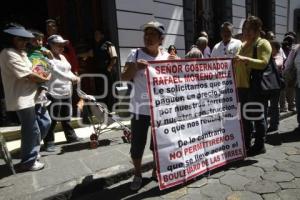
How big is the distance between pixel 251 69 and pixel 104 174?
252 cm

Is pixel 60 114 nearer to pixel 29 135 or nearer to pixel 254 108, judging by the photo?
pixel 29 135

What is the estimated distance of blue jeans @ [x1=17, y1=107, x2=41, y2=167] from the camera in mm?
4089

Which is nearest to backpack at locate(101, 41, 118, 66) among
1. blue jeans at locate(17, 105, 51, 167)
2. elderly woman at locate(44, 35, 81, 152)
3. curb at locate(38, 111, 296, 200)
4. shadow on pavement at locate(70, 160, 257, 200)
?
elderly woman at locate(44, 35, 81, 152)

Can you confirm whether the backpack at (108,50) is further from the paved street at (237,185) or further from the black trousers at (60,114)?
the paved street at (237,185)

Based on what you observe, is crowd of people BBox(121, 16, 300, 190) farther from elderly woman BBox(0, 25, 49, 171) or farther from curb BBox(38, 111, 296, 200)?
elderly woman BBox(0, 25, 49, 171)

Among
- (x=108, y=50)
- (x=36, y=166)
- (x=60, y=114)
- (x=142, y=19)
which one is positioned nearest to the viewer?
(x=36, y=166)

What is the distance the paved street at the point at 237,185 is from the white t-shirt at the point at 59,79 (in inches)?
74.3

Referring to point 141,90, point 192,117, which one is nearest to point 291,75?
point 192,117

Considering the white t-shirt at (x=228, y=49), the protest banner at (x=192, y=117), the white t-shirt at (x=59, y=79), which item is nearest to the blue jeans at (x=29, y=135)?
the white t-shirt at (x=59, y=79)

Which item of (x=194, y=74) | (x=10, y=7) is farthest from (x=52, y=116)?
(x=10, y=7)

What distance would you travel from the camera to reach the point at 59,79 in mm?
5102

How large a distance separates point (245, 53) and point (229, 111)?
89cm

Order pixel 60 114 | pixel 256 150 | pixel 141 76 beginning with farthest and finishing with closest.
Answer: pixel 60 114 < pixel 256 150 < pixel 141 76

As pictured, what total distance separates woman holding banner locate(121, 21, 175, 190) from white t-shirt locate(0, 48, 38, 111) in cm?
130
